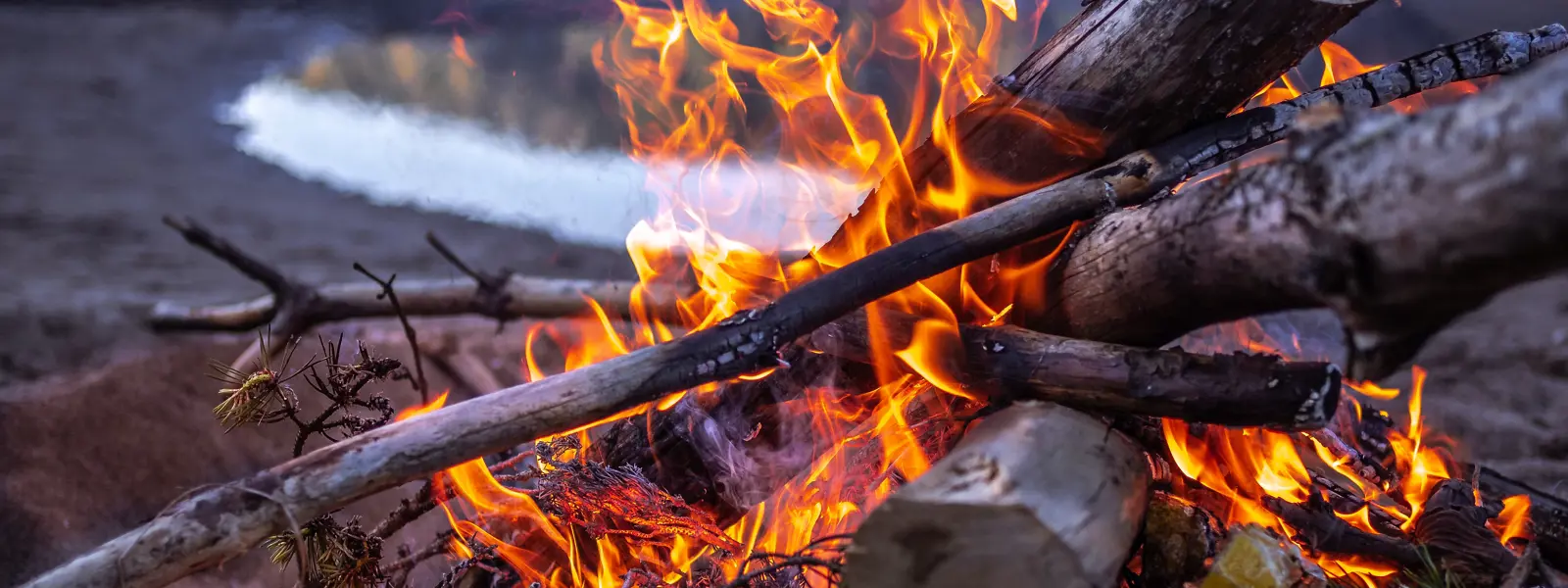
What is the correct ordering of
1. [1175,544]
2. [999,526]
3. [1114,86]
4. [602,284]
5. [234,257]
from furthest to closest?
[602,284] → [234,257] → [1114,86] → [1175,544] → [999,526]

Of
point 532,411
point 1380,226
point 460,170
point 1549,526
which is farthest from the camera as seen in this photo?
point 460,170

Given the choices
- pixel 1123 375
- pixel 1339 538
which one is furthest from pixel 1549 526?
pixel 1123 375

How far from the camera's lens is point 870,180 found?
2600 mm

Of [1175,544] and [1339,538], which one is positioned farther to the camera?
[1339,538]

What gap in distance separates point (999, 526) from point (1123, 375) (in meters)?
0.52

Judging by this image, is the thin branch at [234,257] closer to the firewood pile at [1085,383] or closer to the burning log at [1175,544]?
the firewood pile at [1085,383]

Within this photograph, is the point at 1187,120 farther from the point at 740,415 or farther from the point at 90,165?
the point at 90,165

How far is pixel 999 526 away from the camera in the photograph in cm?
137

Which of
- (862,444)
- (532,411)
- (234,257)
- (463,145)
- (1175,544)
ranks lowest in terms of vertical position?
(1175,544)

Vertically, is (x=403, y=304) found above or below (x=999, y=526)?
above

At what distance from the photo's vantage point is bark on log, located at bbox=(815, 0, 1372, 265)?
187 centimetres

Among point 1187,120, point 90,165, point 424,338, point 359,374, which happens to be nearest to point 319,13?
point 90,165

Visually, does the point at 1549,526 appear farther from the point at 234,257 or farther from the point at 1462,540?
the point at 234,257

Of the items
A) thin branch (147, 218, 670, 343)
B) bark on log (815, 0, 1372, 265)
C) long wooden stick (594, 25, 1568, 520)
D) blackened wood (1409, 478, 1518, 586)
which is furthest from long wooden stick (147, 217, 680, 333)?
blackened wood (1409, 478, 1518, 586)
